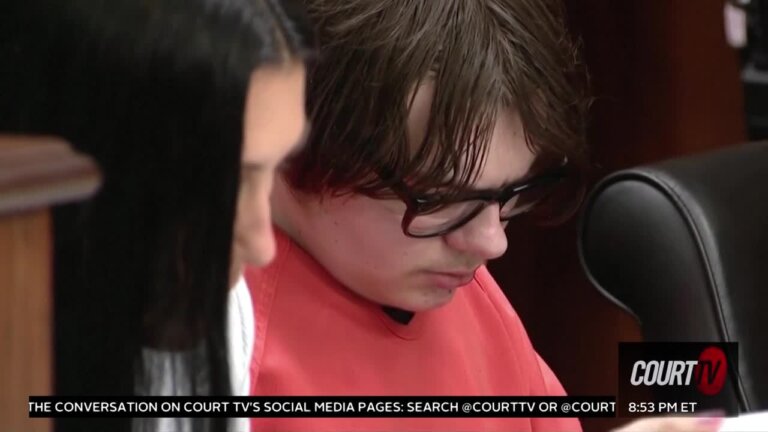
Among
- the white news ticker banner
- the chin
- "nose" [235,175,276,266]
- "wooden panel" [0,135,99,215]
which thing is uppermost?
"wooden panel" [0,135,99,215]

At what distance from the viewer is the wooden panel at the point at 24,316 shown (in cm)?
60

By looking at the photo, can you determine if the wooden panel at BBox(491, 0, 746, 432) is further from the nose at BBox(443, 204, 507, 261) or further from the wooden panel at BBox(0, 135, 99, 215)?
the wooden panel at BBox(0, 135, 99, 215)

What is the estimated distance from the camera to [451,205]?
75cm

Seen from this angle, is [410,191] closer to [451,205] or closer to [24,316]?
[451,205]

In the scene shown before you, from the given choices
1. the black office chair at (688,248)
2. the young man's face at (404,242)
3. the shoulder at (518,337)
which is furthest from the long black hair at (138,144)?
the black office chair at (688,248)

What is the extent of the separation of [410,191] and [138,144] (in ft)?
0.66

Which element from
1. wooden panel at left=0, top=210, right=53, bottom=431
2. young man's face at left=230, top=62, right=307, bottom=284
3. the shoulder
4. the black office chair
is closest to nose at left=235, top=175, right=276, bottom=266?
young man's face at left=230, top=62, right=307, bottom=284

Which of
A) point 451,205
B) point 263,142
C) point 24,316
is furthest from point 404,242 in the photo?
point 24,316

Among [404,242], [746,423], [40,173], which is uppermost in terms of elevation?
[40,173]

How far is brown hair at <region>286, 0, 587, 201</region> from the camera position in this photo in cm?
69

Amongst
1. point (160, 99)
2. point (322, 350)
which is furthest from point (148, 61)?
point (322, 350)

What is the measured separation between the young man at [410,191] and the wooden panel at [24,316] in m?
0.13

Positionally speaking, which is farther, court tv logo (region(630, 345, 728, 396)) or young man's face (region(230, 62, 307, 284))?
court tv logo (region(630, 345, 728, 396))

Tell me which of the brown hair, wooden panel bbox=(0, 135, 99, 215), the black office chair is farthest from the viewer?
the black office chair
